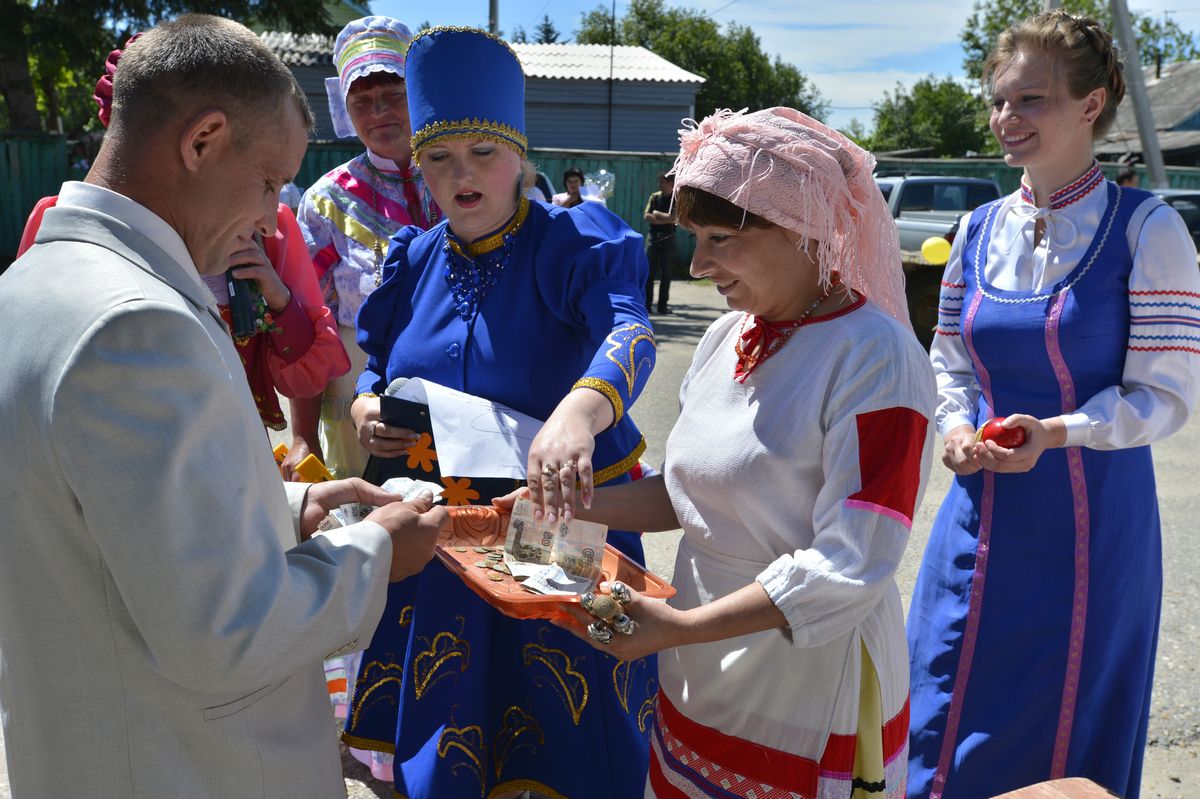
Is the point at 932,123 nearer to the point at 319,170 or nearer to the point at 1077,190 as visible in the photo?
the point at 319,170

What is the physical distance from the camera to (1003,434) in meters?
2.42

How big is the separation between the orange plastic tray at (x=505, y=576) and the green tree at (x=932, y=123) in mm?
49789

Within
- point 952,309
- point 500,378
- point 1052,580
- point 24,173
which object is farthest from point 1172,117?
point 500,378

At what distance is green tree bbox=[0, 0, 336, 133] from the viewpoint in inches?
599

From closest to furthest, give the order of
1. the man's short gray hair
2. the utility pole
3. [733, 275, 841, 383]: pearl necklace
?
the man's short gray hair < [733, 275, 841, 383]: pearl necklace < the utility pole

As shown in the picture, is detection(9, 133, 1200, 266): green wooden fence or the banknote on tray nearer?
the banknote on tray

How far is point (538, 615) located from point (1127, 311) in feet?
5.48

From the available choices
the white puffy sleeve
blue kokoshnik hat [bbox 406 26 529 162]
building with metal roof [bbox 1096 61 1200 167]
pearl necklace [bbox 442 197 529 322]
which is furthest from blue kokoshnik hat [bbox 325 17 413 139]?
building with metal roof [bbox 1096 61 1200 167]

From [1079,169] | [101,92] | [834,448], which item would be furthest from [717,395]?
[101,92]

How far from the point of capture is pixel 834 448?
5.54ft

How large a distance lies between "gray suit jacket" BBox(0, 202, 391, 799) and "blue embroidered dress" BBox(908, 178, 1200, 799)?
5.79 ft

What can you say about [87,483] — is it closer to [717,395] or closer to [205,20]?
[205,20]

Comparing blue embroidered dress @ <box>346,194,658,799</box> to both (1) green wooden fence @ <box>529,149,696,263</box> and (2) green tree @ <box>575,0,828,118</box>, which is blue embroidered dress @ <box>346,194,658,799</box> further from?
(2) green tree @ <box>575,0,828,118</box>

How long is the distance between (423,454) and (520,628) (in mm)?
479
